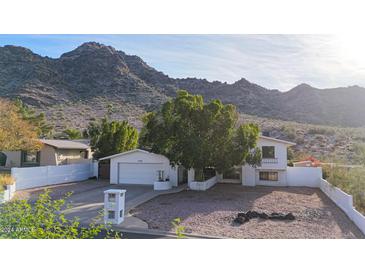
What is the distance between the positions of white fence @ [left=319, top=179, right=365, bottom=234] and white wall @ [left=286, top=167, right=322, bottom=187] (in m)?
2.04

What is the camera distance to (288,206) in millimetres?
13492

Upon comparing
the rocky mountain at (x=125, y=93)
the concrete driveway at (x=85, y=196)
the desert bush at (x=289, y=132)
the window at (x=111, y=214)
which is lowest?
the concrete driveway at (x=85, y=196)

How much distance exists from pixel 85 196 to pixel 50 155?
10.6 m

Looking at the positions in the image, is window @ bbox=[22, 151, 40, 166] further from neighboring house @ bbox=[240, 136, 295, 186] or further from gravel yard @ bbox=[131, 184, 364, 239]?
neighboring house @ bbox=[240, 136, 295, 186]

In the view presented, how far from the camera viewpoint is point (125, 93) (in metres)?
46.8

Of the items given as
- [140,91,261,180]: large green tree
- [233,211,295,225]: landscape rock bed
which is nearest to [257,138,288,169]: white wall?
[140,91,261,180]: large green tree

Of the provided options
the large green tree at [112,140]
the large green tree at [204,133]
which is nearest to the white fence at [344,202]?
the large green tree at [204,133]

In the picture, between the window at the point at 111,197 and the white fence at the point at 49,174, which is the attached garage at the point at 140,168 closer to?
the white fence at the point at 49,174

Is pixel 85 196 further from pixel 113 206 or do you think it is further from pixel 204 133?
pixel 204 133

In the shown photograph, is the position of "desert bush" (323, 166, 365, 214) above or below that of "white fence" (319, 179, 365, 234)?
above

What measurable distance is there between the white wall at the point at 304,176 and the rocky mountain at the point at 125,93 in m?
25.3

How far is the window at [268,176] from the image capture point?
69.5 ft

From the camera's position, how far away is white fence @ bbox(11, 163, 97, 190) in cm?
1717
